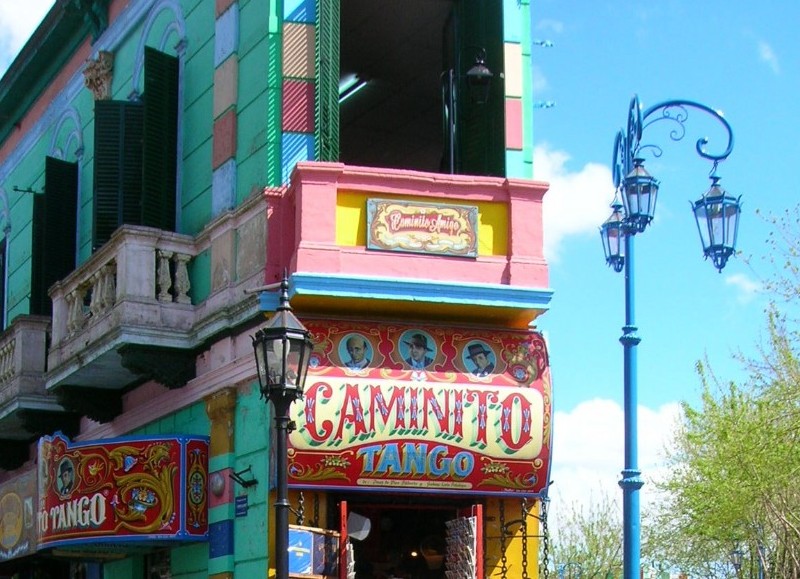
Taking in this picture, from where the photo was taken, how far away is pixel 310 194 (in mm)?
14523

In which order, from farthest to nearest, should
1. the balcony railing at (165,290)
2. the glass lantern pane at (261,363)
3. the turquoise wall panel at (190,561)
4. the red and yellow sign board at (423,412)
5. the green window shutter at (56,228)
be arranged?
the green window shutter at (56,228)
the turquoise wall panel at (190,561)
the balcony railing at (165,290)
the red and yellow sign board at (423,412)
the glass lantern pane at (261,363)

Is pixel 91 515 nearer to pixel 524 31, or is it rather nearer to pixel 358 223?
pixel 358 223

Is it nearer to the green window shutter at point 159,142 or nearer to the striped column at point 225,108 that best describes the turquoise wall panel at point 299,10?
the striped column at point 225,108

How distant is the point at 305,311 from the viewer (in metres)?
14.6

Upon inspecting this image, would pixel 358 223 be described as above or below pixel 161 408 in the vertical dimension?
above

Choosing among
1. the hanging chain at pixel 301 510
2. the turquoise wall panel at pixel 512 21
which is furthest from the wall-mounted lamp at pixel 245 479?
the turquoise wall panel at pixel 512 21

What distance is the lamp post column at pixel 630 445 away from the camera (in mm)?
13578

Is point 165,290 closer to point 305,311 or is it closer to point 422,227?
point 305,311

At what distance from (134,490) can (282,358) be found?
5.27 m

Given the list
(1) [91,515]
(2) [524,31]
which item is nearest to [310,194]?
(2) [524,31]

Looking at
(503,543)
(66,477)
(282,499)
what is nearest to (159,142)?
(66,477)

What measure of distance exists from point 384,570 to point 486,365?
2.40 meters

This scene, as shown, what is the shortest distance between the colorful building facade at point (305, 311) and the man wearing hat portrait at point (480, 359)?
0.9 inches

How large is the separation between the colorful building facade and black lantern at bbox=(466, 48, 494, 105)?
25 mm
